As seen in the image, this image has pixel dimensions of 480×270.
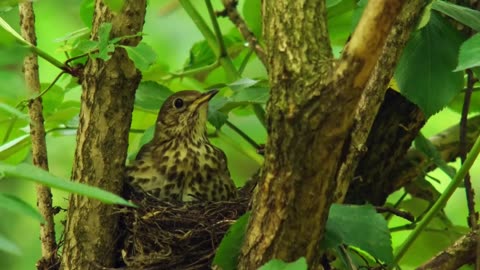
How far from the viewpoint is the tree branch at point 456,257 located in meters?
2.75

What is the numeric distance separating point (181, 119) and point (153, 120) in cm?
22

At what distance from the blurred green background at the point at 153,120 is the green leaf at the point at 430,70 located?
82 centimetres

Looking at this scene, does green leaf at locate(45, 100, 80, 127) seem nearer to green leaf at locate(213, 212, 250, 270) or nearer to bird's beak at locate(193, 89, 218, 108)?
bird's beak at locate(193, 89, 218, 108)

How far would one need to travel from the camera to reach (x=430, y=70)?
2840mm

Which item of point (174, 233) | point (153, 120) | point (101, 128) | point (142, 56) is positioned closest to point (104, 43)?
point (142, 56)

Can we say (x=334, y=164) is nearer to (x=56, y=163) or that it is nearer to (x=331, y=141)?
(x=331, y=141)

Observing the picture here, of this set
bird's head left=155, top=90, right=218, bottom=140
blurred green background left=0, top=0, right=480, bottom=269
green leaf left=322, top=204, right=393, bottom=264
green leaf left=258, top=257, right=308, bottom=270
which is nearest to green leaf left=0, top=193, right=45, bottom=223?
green leaf left=258, top=257, right=308, bottom=270

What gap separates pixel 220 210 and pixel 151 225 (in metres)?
0.23

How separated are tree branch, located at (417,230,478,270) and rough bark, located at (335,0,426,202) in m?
0.33

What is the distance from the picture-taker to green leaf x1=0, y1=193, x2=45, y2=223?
5.10ft

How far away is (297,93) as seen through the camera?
2.08m

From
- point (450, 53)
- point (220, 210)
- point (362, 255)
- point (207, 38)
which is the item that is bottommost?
point (362, 255)

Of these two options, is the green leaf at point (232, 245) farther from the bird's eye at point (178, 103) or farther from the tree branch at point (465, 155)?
the bird's eye at point (178, 103)

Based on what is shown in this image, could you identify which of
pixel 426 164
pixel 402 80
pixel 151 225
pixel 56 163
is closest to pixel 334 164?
pixel 402 80
